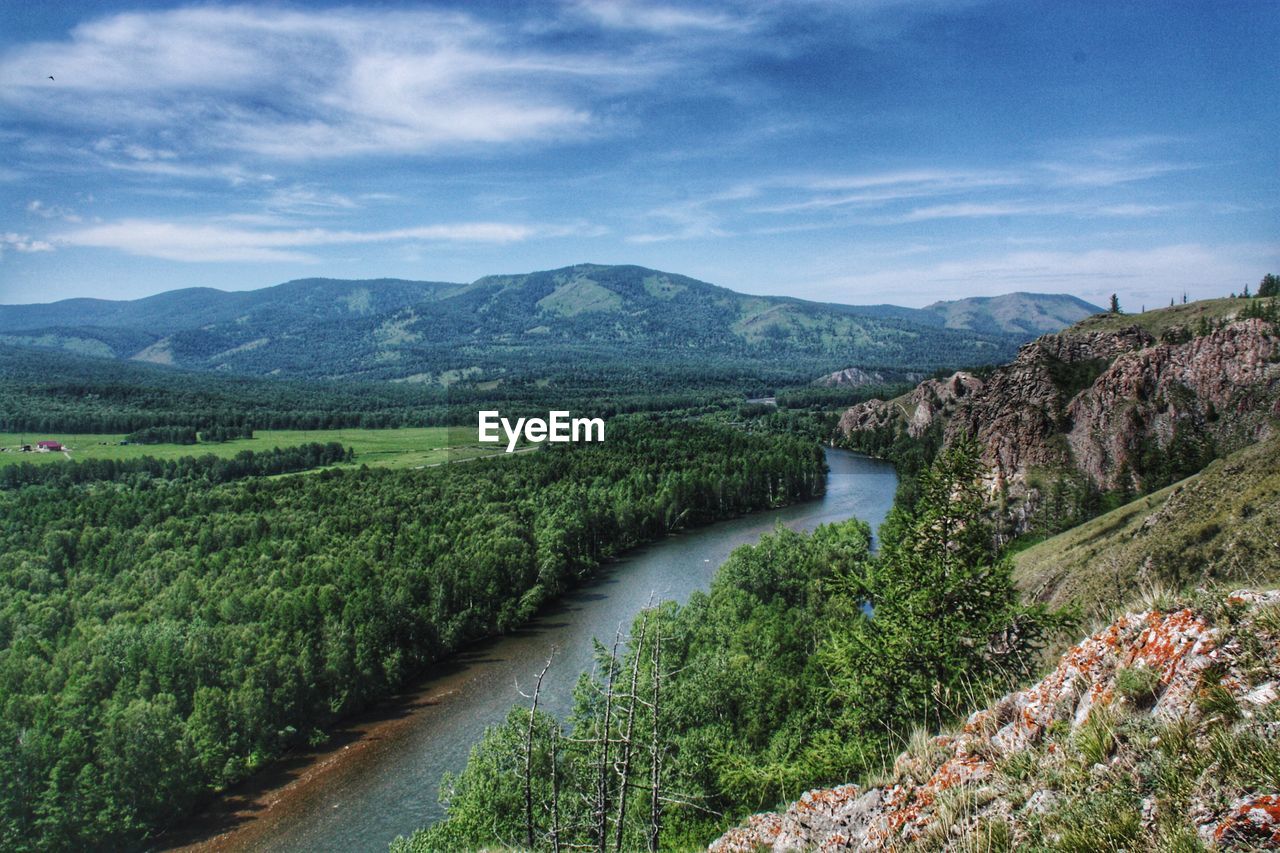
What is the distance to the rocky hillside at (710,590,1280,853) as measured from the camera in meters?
3.79

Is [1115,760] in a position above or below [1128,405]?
below

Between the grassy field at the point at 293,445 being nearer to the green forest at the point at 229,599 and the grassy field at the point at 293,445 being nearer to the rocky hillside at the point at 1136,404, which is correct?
the green forest at the point at 229,599

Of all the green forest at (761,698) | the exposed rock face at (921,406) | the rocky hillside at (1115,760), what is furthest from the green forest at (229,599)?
the exposed rock face at (921,406)

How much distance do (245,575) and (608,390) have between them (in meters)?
156

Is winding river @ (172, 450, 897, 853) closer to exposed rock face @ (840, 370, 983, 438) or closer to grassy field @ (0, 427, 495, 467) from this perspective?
grassy field @ (0, 427, 495, 467)

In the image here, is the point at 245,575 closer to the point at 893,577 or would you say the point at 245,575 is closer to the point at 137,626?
the point at 137,626

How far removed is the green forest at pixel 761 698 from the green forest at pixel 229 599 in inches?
455

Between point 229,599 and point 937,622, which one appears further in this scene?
point 229,599

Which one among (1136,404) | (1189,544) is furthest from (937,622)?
(1136,404)

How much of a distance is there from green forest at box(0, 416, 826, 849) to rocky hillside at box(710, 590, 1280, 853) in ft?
88.8

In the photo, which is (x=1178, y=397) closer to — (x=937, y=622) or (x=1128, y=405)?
(x=1128, y=405)

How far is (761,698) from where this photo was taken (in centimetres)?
2150

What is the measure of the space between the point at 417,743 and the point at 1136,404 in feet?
192

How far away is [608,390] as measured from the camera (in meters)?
194
